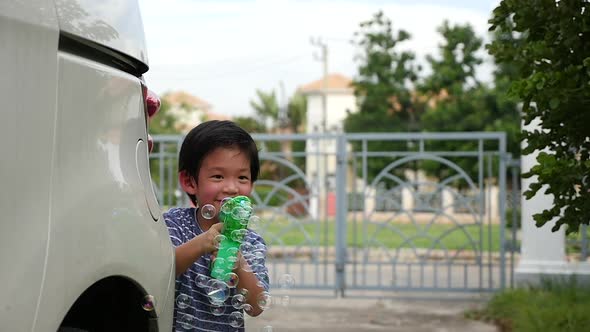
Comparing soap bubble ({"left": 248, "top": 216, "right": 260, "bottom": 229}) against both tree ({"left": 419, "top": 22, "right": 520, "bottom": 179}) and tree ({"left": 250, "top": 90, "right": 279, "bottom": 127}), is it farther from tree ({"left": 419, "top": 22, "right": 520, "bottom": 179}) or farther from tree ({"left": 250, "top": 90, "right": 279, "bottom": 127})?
tree ({"left": 250, "top": 90, "right": 279, "bottom": 127})

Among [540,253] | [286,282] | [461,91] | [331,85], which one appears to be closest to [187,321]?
[286,282]

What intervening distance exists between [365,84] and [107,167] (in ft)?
97.1

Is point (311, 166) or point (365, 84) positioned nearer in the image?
point (365, 84)

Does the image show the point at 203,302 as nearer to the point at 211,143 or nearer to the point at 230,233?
the point at 230,233

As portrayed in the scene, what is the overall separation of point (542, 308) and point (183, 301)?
18.0 feet

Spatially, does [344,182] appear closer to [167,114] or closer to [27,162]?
[27,162]

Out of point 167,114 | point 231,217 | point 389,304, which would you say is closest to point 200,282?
point 231,217

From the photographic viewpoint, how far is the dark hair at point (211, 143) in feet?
9.73

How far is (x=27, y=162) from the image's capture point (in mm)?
2008

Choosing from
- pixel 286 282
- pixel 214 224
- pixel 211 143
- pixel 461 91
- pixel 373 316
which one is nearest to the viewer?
pixel 214 224

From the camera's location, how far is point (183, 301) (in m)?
2.88

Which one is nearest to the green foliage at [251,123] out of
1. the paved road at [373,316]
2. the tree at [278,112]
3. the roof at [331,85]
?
the tree at [278,112]

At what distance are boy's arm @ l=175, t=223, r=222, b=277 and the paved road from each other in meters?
5.19

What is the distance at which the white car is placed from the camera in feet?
6.47
